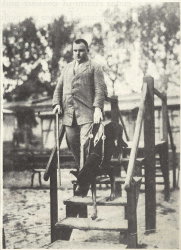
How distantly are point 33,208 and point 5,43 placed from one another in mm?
9439

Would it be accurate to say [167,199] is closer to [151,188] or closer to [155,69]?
[151,188]

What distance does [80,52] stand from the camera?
352 cm

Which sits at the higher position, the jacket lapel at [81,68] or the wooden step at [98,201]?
the jacket lapel at [81,68]

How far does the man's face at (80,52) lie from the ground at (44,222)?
2057 mm

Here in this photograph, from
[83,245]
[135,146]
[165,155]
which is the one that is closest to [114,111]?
[135,146]

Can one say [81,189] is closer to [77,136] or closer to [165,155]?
[77,136]

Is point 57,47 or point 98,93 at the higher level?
point 57,47

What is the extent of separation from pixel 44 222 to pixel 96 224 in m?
2.19

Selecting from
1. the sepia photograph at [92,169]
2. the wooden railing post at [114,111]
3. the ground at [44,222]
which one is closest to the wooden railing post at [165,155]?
the sepia photograph at [92,169]

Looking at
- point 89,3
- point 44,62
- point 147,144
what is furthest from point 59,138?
point 44,62

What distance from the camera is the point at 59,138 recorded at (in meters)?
3.67

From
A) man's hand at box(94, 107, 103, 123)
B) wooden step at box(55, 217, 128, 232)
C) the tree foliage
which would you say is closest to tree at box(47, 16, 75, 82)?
the tree foliage

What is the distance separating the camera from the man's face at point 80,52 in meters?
3.45

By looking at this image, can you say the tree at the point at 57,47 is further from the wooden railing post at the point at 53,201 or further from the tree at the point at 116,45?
the wooden railing post at the point at 53,201
